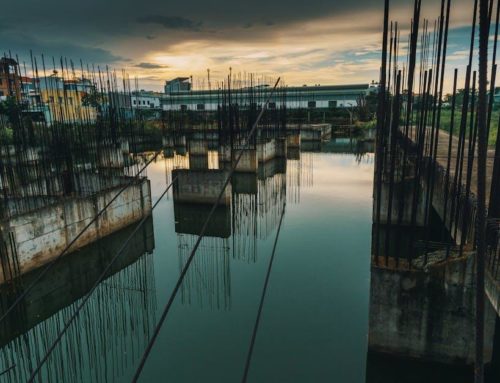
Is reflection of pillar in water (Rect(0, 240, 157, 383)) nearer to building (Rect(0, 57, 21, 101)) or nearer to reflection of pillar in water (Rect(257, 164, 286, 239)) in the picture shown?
reflection of pillar in water (Rect(257, 164, 286, 239))

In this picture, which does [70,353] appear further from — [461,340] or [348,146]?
[348,146]

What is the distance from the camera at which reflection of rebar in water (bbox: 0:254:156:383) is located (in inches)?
279

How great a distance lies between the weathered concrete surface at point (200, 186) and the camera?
1634cm

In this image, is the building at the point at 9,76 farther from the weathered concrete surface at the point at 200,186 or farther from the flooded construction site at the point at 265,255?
the weathered concrete surface at the point at 200,186

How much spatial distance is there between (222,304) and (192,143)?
19.4m

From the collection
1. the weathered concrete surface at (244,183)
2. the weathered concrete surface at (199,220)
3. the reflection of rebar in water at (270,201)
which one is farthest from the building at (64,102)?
the reflection of rebar in water at (270,201)

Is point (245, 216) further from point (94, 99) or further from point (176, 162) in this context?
point (94, 99)

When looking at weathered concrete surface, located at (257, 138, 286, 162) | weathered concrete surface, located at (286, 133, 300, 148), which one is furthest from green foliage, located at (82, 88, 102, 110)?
weathered concrete surface, located at (286, 133, 300, 148)

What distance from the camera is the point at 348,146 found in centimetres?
3625

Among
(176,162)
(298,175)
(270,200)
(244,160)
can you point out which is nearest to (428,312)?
(270,200)

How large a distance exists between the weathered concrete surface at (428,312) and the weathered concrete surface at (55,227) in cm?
534

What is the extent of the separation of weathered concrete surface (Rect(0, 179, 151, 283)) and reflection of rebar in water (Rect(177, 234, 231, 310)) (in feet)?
8.01

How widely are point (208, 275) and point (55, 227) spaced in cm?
480

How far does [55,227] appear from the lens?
11.0 m
